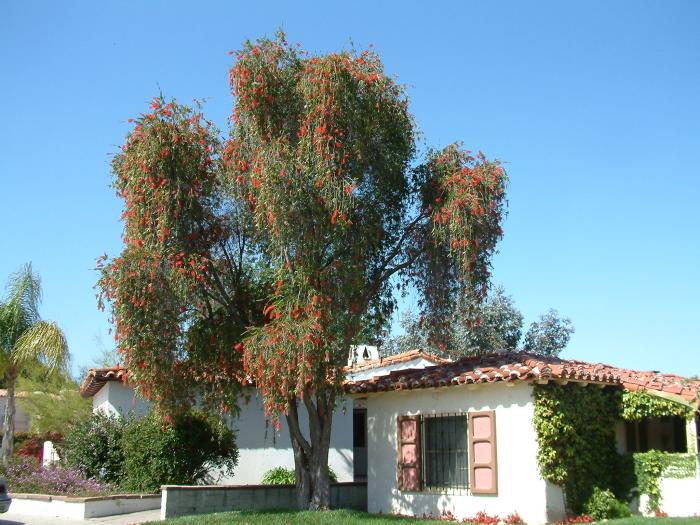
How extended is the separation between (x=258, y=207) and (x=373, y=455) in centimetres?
696

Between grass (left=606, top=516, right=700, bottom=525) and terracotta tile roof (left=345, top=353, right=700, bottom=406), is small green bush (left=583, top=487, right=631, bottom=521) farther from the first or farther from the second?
terracotta tile roof (left=345, top=353, right=700, bottom=406)

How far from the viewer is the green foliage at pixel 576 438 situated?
1450cm

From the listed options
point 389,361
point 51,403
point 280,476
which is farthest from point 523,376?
point 51,403

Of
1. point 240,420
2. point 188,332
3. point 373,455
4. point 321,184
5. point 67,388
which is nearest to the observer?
point 321,184

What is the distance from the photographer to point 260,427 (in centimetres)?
2183

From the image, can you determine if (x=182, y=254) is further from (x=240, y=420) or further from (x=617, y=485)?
(x=617, y=485)

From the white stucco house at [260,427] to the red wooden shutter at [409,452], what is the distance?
8.70ft

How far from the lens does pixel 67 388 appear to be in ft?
106

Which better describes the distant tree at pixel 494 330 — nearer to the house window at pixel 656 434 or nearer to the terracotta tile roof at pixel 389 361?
the terracotta tile roof at pixel 389 361

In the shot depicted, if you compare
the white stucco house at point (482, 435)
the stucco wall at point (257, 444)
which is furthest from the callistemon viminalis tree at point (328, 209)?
the stucco wall at point (257, 444)

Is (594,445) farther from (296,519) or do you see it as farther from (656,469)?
(296,519)

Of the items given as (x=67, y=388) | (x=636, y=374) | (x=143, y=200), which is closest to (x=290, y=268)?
(x=143, y=200)

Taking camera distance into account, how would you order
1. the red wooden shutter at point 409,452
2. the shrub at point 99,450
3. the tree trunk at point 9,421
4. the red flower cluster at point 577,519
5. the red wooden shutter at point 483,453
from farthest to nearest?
1. the tree trunk at point 9,421
2. the shrub at point 99,450
3. the red wooden shutter at point 409,452
4. the red wooden shutter at point 483,453
5. the red flower cluster at point 577,519

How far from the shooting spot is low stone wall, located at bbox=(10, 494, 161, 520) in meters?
17.1
